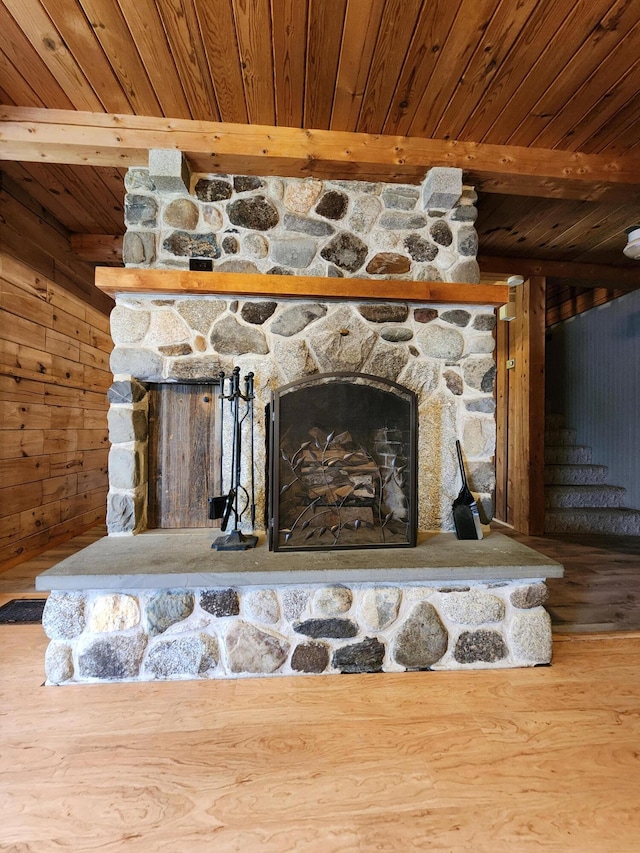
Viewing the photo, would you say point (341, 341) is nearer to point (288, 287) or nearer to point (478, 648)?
point (288, 287)

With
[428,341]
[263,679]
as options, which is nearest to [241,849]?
[263,679]

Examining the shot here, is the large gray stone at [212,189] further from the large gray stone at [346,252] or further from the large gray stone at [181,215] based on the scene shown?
the large gray stone at [346,252]

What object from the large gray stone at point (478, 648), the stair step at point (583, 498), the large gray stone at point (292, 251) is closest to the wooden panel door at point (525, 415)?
the stair step at point (583, 498)

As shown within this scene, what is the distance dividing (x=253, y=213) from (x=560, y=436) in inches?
154

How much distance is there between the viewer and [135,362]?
176 cm

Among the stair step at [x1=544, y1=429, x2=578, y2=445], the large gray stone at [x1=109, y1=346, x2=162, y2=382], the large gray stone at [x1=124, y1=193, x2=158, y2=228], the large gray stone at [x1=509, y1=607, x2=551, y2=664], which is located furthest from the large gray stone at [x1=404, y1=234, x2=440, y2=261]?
the stair step at [x1=544, y1=429, x2=578, y2=445]

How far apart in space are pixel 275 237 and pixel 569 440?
12.7 feet

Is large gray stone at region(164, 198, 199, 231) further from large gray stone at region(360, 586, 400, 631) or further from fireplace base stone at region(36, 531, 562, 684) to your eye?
large gray stone at region(360, 586, 400, 631)

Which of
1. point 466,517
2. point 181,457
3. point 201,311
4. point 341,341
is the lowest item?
point 466,517

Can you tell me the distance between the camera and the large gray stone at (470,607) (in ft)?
4.86

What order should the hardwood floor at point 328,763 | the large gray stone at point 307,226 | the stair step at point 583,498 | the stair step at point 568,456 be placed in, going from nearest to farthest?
1. the hardwood floor at point 328,763
2. the large gray stone at point 307,226
3. the stair step at point 583,498
4. the stair step at point 568,456

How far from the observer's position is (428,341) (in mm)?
1869

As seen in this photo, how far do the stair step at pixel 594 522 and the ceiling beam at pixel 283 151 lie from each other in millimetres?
2551

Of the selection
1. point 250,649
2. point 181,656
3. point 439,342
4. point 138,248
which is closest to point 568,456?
point 439,342
